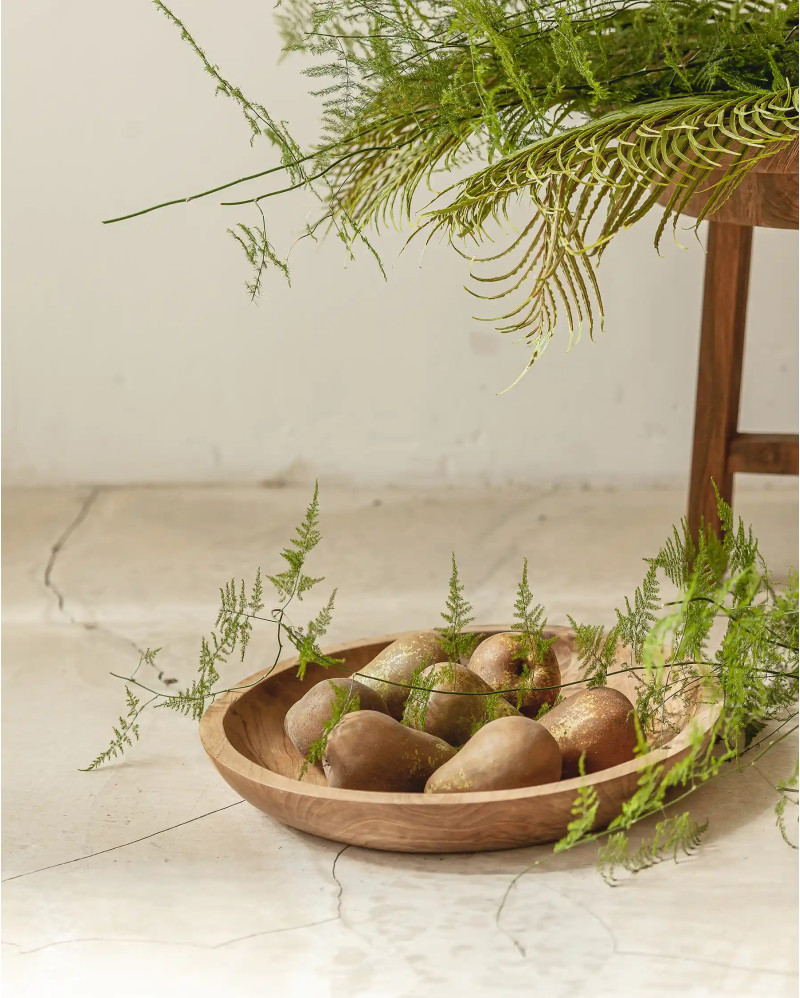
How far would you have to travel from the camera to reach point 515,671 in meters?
0.74

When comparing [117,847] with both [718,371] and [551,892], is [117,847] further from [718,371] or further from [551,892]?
[718,371]

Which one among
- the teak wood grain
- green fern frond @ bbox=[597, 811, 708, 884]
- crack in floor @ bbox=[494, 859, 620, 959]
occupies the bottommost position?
crack in floor @ bbox=[494, 859, 620, 959]

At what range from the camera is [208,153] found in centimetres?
161

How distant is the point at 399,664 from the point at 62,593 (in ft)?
1.97

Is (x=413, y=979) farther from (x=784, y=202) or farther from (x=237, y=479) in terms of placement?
(x=237, y=479)

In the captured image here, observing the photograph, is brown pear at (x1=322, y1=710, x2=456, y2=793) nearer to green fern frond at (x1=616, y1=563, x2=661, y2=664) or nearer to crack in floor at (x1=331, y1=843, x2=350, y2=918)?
crack in floor at (x1=331, y1=843, x2=350, y2=918)


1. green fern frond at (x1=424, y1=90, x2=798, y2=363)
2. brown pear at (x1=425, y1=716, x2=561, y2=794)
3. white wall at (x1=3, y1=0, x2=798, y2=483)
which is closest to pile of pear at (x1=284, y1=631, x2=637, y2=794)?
brown pear at (x1=425, y1=716, x2=561, y2=794)

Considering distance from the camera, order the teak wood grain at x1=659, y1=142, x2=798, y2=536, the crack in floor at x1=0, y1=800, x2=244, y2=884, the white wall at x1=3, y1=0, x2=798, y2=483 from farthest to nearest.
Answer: the white wall at x1=3, y1=0, x2=798, y2=483 → the teak wood grain at x1=659, y1=142, x2=798, y2=536 → the crack in floor at x1=0, y1=800, x2=244, y2=884

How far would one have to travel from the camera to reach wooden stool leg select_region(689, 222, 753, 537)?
1194mm

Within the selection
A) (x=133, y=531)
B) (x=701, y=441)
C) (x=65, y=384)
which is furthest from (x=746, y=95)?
(x=65, y=384)

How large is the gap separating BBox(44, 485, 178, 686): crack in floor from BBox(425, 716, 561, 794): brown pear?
0.39 m

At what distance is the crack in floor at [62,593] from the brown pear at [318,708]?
28 centimetres

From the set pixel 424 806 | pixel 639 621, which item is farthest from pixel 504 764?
pixel 639 621

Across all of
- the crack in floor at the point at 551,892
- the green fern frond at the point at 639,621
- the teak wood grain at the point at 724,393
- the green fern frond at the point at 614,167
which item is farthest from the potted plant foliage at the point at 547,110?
the teak wood grain at the point at 724,393
